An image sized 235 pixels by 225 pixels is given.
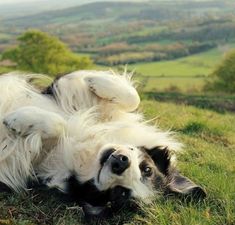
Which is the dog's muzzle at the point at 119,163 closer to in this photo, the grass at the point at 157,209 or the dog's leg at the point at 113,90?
the grass at the point at 157,209

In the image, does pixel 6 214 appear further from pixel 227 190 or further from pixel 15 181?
pixel 227 190

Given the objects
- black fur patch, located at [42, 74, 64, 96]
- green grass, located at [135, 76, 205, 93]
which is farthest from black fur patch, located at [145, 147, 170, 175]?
green grass, located at [135, 76, 205, 93]

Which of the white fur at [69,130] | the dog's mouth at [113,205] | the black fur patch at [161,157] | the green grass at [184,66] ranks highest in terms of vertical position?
the white fur at [69,130]

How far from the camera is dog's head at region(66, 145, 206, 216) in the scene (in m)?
4.05

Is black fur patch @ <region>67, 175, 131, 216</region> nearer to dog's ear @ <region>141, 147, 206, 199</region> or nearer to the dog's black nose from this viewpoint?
the dog's black nose

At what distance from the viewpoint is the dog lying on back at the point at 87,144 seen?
165 inches

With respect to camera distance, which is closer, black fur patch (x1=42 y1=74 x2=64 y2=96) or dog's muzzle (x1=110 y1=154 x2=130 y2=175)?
dog's muzzle (x1=110 y1=154 x2=130 y2=175)

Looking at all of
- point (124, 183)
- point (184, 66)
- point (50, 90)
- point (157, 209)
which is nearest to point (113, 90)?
point (50, 90)

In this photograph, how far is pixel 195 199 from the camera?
4363mm

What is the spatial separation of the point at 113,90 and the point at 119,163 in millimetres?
1673

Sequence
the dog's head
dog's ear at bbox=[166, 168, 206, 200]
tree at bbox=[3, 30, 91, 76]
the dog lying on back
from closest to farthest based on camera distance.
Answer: the dog's head
the dog lying on back
dog's ear at bbox=[166, 168, 206, 200]
tree at bbox=[3, 30, 91, 76]

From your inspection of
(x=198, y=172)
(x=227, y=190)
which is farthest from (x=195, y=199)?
(x=198, y=172)

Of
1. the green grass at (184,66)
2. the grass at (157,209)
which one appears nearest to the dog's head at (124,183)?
the grass at (157,209)

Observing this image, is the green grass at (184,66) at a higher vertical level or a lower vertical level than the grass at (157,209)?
lower
